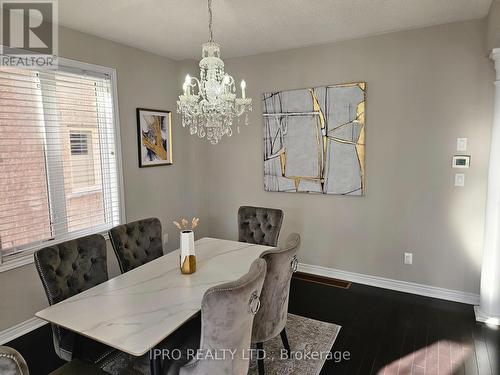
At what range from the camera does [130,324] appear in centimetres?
164

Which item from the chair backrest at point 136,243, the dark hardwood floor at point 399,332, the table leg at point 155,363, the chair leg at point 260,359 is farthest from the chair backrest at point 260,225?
the table leg at point 155,363

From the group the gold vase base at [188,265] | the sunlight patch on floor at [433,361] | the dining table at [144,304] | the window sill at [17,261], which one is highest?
the gold vase base at [188,265]

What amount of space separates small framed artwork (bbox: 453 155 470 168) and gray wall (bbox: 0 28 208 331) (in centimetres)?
306

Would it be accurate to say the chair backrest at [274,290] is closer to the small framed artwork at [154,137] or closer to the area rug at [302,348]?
the area rug at [302,348]

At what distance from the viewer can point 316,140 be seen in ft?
12.3

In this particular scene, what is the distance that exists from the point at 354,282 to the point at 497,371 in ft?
5.14

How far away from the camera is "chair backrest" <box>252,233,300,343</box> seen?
6.52 ft

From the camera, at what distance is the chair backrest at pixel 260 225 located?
3.12 m

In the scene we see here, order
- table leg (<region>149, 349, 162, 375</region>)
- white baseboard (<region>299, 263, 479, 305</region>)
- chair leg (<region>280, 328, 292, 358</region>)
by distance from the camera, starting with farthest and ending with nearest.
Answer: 1. white baseboard (<region>299, 263, 479, 305</region>)
2. chair leg (<region>280, 328, 292, 358</region>)
3. table leg (<region>149, 349, 162, 375</region>)

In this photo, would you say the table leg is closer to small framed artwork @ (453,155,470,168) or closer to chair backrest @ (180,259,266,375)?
chair backrest @ (180,259,266,375)

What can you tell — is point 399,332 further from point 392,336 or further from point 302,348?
point 302,348

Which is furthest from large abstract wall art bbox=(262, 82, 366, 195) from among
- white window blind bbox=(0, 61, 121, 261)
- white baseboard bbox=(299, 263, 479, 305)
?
white window blind bbox=(0, 61, 121, 261)

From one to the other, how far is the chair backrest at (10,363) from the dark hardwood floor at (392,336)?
59.0 inches

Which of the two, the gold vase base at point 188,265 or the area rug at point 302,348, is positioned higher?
the gold vase base at point 188,265
